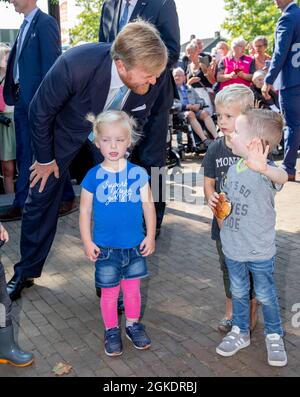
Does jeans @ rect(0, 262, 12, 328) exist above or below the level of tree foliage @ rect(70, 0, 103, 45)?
below

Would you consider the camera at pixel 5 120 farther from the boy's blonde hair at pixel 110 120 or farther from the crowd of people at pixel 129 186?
the boy's blonde hair at pixel 110 120

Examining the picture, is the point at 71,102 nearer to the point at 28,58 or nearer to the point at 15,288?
the point at 15,288

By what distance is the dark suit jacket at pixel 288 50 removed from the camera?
6.47m

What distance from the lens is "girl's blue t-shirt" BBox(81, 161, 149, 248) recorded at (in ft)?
9.84

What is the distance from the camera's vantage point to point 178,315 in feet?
11.6

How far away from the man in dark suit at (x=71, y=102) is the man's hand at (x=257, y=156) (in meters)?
0.74

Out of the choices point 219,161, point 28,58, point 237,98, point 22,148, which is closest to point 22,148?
point 22,148

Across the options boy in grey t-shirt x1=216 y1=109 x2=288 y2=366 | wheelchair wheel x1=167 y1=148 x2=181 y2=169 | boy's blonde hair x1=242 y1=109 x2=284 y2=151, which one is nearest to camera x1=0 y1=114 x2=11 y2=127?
wheelchair wheel x1=167 y1=148 x2=181 y2=169

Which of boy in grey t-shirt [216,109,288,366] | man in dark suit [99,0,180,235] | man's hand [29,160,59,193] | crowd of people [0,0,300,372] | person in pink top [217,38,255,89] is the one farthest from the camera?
person in pink top [217,38,255,89]

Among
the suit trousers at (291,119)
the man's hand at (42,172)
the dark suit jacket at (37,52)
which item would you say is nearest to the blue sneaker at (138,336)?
the man's hand at (42,172)

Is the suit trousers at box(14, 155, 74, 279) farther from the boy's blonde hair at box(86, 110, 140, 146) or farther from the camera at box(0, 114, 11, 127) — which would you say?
the camera at box(0, 114, 11, 127)

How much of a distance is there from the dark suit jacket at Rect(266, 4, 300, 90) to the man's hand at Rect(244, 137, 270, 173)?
14.1ft
